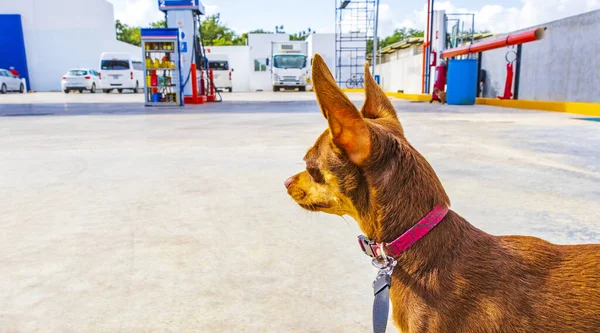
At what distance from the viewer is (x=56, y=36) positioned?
37719 millimetres

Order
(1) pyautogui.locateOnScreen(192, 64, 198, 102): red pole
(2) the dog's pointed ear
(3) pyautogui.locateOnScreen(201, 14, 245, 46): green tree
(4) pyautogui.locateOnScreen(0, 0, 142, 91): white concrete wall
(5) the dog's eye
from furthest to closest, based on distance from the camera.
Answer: (3) pyautogui.locateOnScreen(201, 14, 245, 46): green tree
(4) pyautogui.locateOnScreen(0, 0, 142, 91): white concrete wall
(1) pyautogui.locateOnScreen(192, 64, 198, 102): red pole
(2) the dog's pointed ear
(5) the dog's eye

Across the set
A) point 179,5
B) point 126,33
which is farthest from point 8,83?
point 126,33

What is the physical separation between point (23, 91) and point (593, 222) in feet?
120

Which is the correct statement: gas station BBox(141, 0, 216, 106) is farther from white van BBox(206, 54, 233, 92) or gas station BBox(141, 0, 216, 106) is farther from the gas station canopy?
white van BBox(206, 54, 233, 92)

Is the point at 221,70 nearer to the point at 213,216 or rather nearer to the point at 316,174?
the point at 213,216

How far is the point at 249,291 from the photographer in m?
2.10

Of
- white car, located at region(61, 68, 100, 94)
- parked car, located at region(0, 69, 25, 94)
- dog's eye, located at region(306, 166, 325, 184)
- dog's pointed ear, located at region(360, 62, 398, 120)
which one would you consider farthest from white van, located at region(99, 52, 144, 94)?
dog's eye, located at region(306, 166, 325, 184)

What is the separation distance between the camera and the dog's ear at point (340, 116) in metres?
1.25

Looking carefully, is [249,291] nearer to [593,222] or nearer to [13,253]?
[13,253]

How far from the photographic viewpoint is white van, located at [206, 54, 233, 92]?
32.9 m

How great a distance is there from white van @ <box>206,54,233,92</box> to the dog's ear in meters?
32.6

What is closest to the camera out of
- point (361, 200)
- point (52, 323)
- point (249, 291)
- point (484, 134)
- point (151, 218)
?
point (361, 200)

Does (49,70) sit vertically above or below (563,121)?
above

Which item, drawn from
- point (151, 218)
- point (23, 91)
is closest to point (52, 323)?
point (151, 218)
